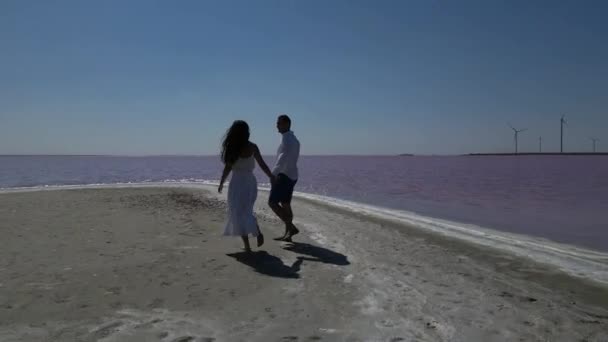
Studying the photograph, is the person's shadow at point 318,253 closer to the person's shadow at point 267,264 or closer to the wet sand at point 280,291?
the wet sand at point 280,291

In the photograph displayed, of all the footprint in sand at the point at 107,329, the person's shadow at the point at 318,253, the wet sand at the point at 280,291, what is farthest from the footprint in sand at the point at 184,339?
the person's shadow at the point at 318,253

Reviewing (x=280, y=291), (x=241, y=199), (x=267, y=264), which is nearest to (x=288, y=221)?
(x=241, y=199)

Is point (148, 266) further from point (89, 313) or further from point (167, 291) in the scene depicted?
point (89, 313)

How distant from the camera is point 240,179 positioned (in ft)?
20.0

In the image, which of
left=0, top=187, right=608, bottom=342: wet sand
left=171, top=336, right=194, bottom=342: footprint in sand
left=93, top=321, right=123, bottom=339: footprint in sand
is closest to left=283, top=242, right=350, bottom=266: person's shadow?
left=0, top=187, right=608, bottom=342: wet sand

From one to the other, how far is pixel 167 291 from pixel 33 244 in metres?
3.68

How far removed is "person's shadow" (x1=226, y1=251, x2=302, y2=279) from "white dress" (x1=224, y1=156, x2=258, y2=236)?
1.07ft

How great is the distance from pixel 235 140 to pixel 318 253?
209cm

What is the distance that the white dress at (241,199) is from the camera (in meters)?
6.00

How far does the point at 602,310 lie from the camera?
388 cm

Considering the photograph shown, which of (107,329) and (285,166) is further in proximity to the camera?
(285,166)

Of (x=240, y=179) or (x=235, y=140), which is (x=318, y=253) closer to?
(x=240, y=179)

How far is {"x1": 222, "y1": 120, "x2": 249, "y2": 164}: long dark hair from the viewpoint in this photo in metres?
5.88

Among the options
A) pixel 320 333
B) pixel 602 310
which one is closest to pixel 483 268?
pixel 602 310
